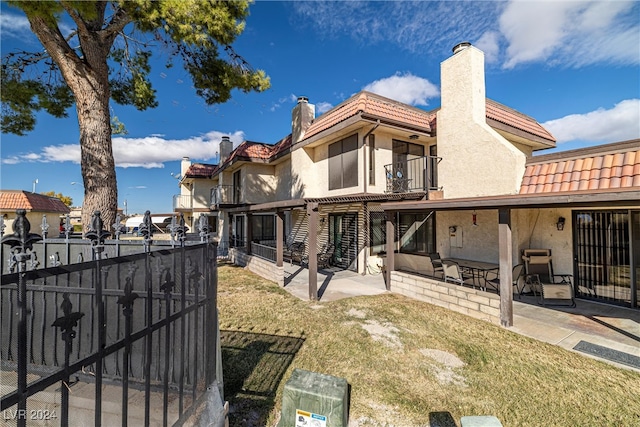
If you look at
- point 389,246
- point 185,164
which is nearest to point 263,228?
point 389,246

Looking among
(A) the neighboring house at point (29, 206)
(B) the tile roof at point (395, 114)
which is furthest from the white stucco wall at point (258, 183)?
(A) the neighboring house at point (29, 206)

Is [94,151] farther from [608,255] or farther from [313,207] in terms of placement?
[608,255]

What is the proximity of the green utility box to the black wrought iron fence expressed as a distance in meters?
0.96

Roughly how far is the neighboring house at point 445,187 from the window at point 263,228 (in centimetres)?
292

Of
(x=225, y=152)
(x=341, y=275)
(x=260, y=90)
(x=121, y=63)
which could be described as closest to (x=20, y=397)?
(x=260, y=90)

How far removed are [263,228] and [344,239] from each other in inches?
307

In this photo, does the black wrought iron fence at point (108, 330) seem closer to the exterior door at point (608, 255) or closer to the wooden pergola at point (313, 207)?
the wooden pergola at point (313, 207)

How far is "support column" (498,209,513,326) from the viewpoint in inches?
242

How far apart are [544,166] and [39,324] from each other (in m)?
10.3

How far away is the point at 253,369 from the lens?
14.7 ft

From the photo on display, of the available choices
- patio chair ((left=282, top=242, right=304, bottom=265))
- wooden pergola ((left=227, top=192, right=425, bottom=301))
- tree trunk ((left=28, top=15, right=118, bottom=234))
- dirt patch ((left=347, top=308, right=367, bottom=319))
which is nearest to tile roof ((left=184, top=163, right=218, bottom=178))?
patio chair ((left=282, top=242, right=304, bottom=265))

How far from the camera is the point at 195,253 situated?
287 cm

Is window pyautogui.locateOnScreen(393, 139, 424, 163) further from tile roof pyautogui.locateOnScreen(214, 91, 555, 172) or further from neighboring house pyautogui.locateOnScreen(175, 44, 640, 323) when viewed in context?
tile roof pyautogui.locateOnScreen(214, 91, 555, 172)

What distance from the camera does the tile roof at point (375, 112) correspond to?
10.8m
